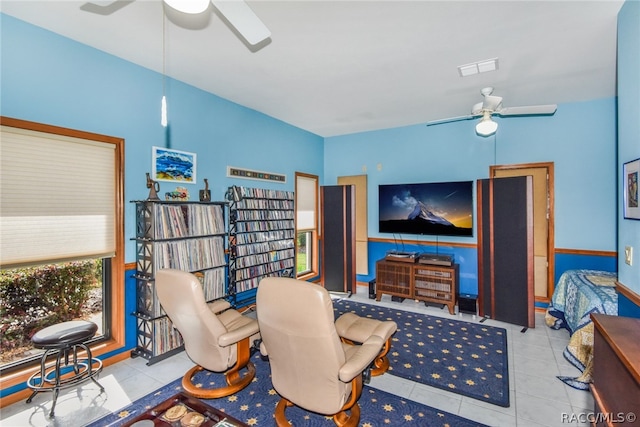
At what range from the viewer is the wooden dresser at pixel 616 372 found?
3.82 feet

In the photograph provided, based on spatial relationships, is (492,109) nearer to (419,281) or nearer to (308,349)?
(419,281)

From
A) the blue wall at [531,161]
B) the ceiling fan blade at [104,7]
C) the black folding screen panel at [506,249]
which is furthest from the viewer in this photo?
the blue wall at [531,161]

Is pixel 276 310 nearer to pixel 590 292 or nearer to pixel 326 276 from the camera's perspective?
pixel 590 292

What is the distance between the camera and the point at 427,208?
4.55 m

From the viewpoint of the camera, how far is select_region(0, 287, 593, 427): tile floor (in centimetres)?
204

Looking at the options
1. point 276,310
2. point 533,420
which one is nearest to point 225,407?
point 276,310

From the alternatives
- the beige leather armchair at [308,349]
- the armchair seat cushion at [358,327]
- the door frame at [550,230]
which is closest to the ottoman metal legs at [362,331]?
the armchair seat cushion at [358,327]

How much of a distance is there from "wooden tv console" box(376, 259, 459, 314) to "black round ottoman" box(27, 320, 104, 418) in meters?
3.55

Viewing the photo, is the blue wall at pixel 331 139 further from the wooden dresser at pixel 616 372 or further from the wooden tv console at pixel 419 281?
the wooden tv console at pixel 419 281

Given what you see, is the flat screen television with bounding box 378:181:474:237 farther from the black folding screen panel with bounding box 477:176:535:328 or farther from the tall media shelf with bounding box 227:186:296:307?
the tall media shelf with bounding box 227:186:296:307

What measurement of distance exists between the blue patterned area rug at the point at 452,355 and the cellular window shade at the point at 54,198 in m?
2.95

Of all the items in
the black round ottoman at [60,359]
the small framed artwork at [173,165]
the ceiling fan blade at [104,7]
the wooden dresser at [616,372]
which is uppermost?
the ceiling fan blade at [104,7]

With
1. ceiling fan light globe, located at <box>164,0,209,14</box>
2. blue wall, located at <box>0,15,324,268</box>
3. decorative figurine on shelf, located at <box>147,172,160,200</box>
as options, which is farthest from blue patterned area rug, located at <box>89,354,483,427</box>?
ceiling fan light globe, located at <box>164,0,209,14</box>

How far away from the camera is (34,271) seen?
2451 millimetres
